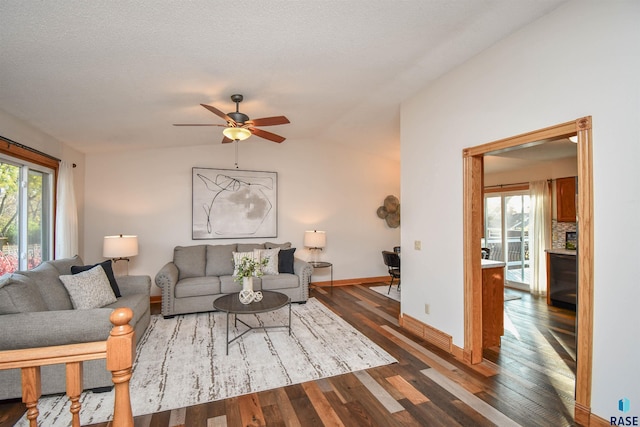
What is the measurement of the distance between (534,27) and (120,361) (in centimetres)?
337

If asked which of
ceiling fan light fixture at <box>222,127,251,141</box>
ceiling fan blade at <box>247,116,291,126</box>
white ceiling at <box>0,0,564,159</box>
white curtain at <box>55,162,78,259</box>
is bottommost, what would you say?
white curtain at <box>55,162,78,259</box>

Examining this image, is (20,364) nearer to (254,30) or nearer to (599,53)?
(254,30)

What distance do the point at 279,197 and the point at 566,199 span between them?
4952 millimetres

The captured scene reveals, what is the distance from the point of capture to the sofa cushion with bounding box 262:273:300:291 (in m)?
4.73

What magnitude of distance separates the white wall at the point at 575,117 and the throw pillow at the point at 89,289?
3.45 meters

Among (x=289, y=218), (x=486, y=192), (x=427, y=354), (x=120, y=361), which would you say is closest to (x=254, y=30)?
(x=120, y=361)

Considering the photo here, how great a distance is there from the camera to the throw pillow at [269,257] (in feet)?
16.1

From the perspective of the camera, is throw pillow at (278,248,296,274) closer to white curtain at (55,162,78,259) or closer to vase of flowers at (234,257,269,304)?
vase of flowers at (234,257,269,304)

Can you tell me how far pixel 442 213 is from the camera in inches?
131

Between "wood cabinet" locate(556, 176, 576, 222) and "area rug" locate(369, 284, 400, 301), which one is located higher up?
"wood cabinet" locate(556, 176, 576, 222)

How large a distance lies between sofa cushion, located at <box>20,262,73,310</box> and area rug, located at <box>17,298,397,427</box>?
782 mm

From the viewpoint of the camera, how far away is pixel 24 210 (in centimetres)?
350

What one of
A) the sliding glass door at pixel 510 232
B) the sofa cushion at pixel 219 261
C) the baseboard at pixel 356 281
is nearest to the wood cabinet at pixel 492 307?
the sliding glass door at pixel 510 232

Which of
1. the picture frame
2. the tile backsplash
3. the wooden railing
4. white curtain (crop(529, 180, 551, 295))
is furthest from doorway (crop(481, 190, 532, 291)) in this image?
the wooden railing
